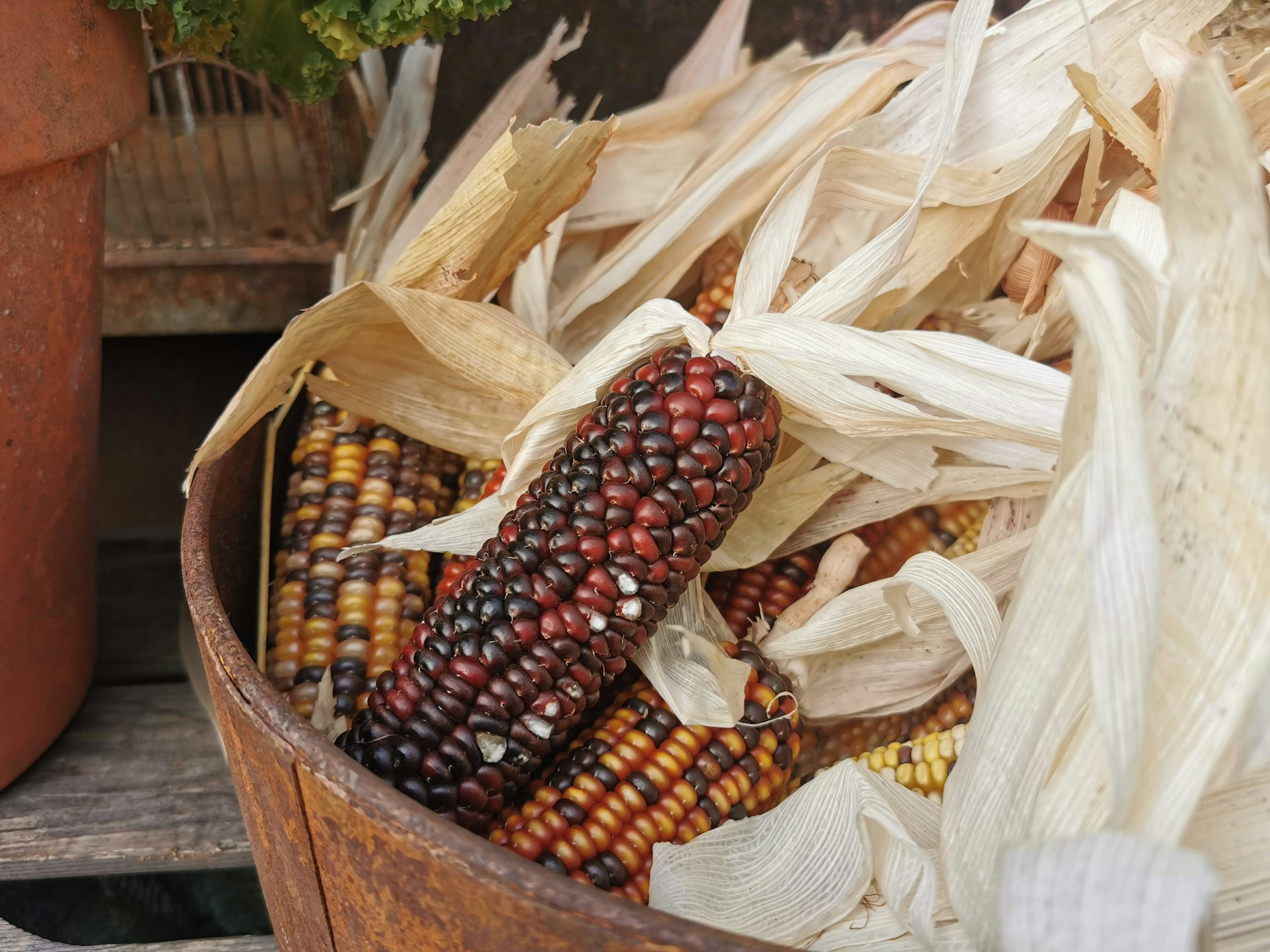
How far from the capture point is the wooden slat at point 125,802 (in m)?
0.65

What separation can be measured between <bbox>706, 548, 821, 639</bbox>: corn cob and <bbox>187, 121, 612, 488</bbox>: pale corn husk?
6.6 inches

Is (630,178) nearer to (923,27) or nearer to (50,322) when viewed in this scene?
(923,27)

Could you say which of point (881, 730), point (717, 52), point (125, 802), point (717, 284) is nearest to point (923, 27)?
point (717, 52)

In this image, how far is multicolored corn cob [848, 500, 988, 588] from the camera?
2.06 ft

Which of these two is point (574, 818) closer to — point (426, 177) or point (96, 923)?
point (96, 923)

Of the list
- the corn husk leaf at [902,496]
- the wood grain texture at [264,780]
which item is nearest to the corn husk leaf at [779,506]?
the corn husk leaf at [902,496]

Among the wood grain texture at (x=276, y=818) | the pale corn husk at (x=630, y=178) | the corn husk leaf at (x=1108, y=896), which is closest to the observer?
the corn husk leaf at (x=1108, y=896)

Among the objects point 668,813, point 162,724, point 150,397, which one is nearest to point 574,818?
point 668,813

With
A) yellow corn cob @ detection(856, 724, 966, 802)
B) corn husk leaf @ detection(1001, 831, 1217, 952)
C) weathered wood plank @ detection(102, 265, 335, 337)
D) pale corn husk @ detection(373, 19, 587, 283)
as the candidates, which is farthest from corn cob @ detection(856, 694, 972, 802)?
weathered wood plank @ detection(102, 265, 335, 337)

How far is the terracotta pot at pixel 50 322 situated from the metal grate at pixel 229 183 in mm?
240

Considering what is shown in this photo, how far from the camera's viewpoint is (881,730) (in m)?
0.61

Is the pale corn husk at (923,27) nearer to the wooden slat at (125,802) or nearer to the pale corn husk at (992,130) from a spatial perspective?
the pale corn husk at (992,130)

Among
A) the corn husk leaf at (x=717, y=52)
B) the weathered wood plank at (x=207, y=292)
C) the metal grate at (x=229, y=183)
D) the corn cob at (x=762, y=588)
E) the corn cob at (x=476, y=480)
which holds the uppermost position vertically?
the corn husk leaf at (x=717, y=52)

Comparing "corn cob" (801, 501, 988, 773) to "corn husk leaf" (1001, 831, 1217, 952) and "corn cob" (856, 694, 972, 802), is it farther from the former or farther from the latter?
"corn husk leaf" (1001, 831, 1217, 952)
